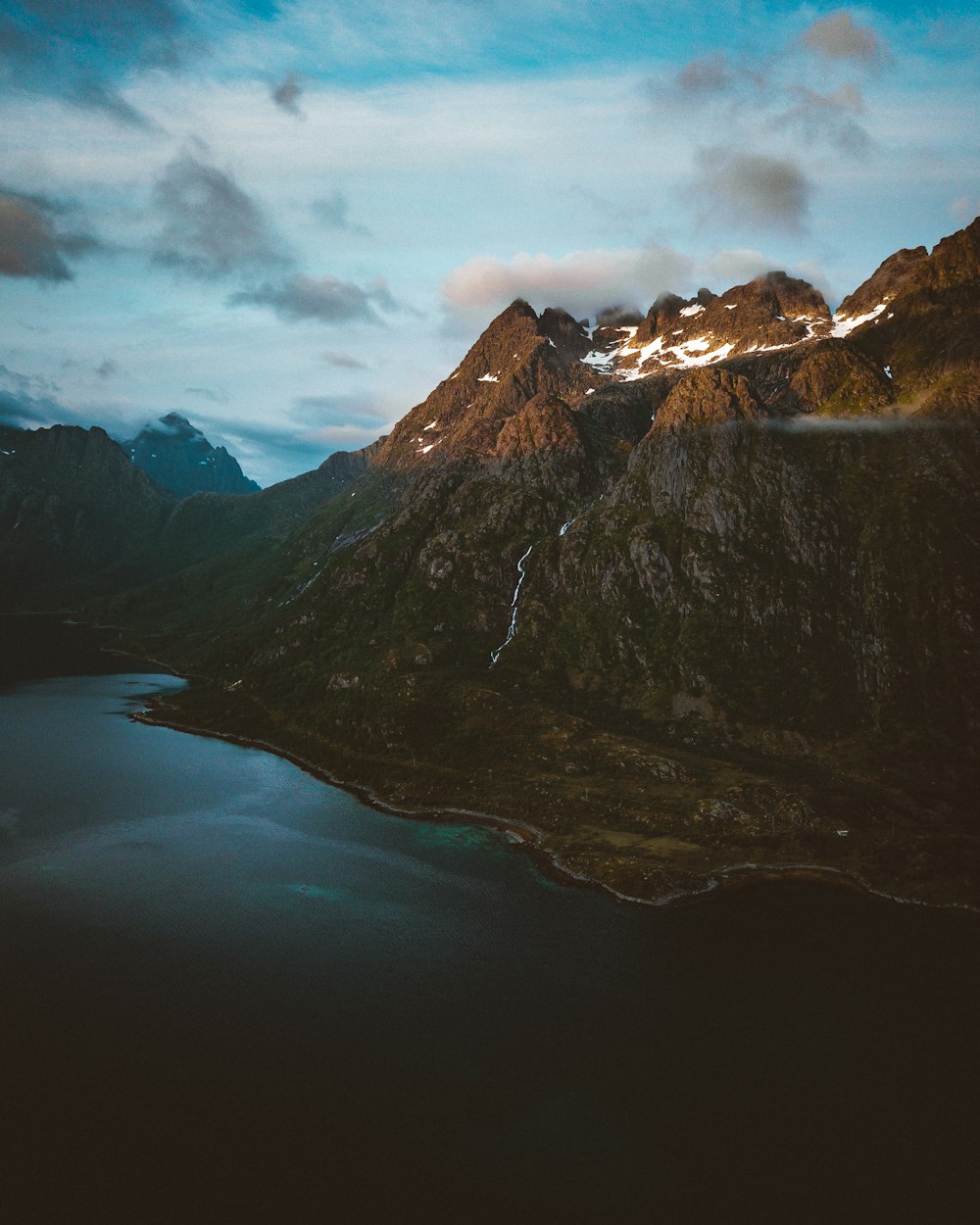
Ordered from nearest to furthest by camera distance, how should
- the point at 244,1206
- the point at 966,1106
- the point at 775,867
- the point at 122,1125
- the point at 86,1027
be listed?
the point at 244,1206
the point at 122,1125
the point at 966,1106
the point at 86,1027
the point at 775,867

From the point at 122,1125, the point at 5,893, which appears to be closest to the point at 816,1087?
the point at 122,1125

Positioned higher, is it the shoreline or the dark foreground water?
the shoreline

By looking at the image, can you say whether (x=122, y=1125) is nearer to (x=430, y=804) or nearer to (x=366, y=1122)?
(x=366, y=1122)

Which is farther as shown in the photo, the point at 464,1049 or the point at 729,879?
the point at 729,879

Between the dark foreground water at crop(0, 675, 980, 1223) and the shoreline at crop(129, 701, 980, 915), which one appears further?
the shoreline at crop(129, 701, 980, 915)

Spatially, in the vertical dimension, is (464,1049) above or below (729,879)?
below

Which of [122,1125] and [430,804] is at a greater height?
[430,804]

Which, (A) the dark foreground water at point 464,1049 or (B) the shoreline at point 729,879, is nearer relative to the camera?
(A) the dark foreground water at point 464,1049

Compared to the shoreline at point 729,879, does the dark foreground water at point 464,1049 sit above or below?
below
